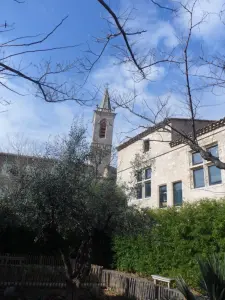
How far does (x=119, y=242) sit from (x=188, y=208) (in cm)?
532

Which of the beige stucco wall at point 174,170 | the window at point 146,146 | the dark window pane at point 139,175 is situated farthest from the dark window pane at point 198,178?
the window at point 146,146

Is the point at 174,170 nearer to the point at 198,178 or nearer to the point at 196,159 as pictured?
the point at 196,159

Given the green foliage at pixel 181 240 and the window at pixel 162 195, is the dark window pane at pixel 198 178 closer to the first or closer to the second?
the window at pixel 162 195

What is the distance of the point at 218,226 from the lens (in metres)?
10.1

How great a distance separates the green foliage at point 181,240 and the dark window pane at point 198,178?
3104 mm

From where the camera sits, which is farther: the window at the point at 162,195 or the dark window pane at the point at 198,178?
the window at the point at 162,195

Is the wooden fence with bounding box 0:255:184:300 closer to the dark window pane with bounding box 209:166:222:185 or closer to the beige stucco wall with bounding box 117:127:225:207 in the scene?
the beige stucco wall with bounding box 117:127:225:207

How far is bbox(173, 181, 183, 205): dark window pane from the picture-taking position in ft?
54.0

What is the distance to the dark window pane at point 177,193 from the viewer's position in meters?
16.5

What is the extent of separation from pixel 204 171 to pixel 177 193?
2570 millimetres

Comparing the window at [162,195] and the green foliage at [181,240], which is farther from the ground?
the window at [162,195]

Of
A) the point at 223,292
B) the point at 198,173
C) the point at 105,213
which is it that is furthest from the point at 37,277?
the point at 198,173

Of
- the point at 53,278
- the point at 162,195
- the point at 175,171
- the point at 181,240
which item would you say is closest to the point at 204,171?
the point at 175,171

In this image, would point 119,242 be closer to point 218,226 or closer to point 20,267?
point 20,267
